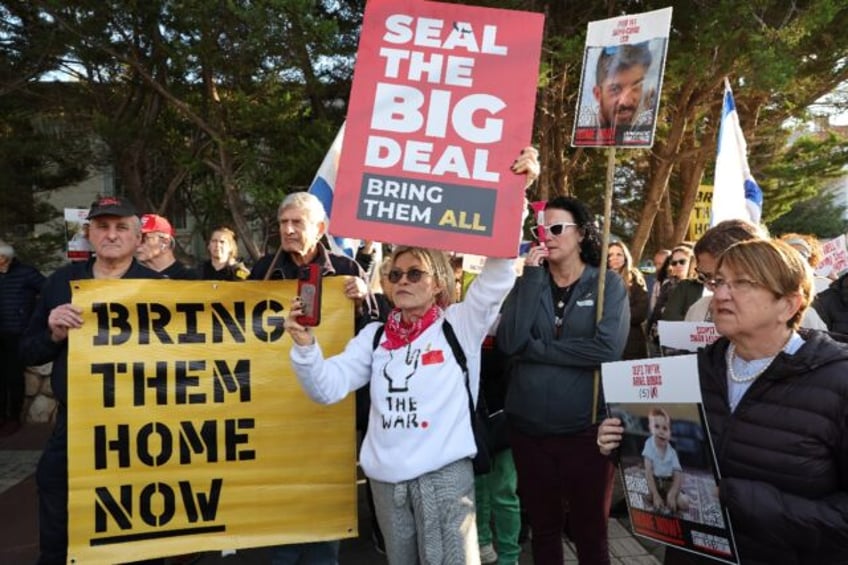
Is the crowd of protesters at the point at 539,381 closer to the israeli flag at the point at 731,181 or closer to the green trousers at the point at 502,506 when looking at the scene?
the green trousers at the point at 502,506

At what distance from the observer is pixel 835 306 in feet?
13.9

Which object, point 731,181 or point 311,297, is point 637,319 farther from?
point 311,297

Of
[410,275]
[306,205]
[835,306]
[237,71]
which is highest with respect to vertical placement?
[237,71]

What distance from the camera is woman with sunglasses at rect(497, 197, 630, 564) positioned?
114 inches

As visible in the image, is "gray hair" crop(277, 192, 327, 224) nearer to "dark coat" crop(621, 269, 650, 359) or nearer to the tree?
"dark coat" crop(621, 269, 650, 359)

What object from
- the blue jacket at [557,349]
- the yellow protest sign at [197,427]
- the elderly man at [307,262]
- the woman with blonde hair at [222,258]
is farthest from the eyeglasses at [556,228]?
the woman with blonde hair at [222,258]

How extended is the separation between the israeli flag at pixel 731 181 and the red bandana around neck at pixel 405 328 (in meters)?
2.90

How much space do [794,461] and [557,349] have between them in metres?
1.19

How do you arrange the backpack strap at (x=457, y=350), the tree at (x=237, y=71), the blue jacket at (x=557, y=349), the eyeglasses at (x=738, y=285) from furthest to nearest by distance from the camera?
1. the tree at (x=237, y=71)
2. the blue jacket at (x=557, y=349)
3. the backpack strap at (x=457, y=350)
4. the eyeglasses at (x=738, y=285)

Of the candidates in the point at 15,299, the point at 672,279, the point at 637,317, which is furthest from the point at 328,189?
the point at 15,299

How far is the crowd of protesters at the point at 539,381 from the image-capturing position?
1.80m

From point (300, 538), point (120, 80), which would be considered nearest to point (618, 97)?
point (300, 538)

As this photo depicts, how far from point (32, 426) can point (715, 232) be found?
738 cm

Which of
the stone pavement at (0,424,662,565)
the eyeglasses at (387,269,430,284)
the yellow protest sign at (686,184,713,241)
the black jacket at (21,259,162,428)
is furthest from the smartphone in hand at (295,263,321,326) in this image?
the yellow protest sign at (686,184,713,241)
